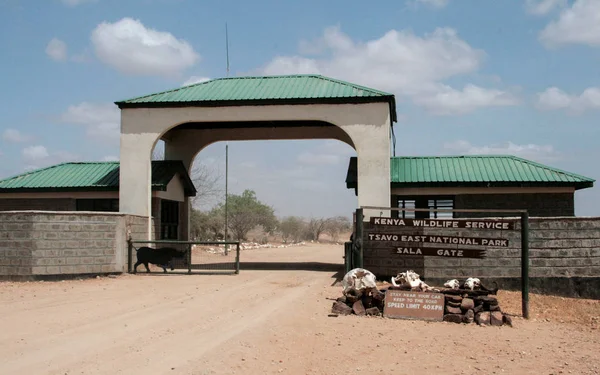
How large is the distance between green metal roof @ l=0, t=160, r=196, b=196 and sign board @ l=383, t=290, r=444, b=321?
542 inches

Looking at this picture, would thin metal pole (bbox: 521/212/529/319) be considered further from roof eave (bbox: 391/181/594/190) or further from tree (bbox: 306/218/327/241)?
tree (bbox: 306/218/327/241)

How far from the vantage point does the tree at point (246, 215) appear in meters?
58.3

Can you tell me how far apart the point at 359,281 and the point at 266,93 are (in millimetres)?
11880

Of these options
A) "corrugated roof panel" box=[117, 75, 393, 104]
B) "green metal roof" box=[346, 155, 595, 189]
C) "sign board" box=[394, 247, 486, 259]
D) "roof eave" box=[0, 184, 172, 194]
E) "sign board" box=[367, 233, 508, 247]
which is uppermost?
"corrugated roof panel" box=[117, 75, 393, 104]

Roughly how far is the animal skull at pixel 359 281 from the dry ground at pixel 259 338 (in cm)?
74

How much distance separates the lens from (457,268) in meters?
16.3

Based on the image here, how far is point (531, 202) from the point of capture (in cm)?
2291

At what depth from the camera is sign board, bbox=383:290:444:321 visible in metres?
12.4

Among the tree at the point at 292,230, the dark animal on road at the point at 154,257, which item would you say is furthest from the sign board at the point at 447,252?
the tree at the point at 292,230

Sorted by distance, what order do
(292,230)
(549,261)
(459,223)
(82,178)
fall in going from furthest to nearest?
(292,230)
(82,178)
(549,261)
(459,223)

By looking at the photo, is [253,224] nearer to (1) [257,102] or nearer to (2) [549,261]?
(1) [257,102]

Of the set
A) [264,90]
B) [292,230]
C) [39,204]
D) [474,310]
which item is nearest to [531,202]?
[264,90]

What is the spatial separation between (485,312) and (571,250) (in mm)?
5190

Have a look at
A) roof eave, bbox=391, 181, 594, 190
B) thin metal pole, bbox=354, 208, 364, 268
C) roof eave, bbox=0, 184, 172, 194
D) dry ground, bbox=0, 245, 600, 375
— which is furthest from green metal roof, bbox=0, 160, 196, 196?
thin metal pole, bbox=354, 208, 364, 268
